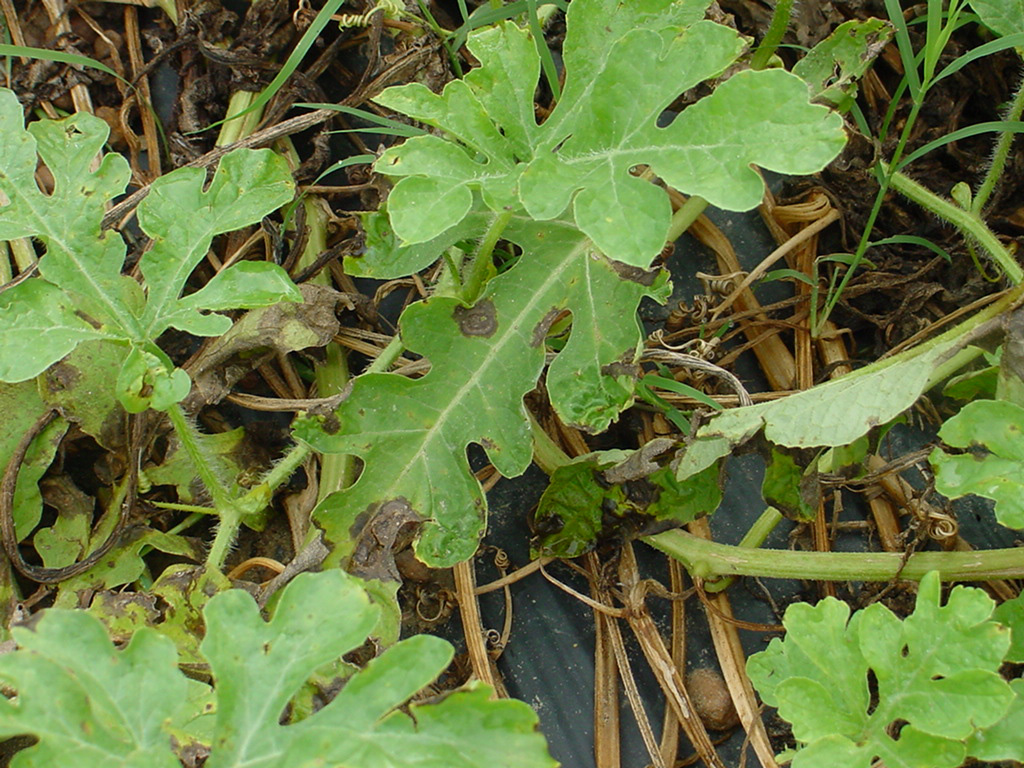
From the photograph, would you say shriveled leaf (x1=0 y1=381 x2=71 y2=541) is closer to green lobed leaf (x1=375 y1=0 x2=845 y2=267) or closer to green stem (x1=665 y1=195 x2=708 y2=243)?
green lobed leaf (x1=375 y1=0 x2=845 y2=267)

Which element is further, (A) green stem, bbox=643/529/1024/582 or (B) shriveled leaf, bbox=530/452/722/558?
(B) shriveled leaf, bbox=530/452/722/558

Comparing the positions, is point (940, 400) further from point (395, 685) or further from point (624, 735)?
point (395, 685)

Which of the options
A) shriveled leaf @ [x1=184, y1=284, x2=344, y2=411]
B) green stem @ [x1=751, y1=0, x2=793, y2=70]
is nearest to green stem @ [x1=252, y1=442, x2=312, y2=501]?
shriveled leaf @ [x1=184, y1=284, x2=344, y2=411]

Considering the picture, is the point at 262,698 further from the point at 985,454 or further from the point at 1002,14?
the point at 1002,14

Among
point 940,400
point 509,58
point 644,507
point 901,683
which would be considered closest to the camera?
point 901,683

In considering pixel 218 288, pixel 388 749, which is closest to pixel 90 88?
pixel 218 288

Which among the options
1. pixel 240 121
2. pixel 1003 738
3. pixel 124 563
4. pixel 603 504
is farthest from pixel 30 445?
pixel 1003 738
